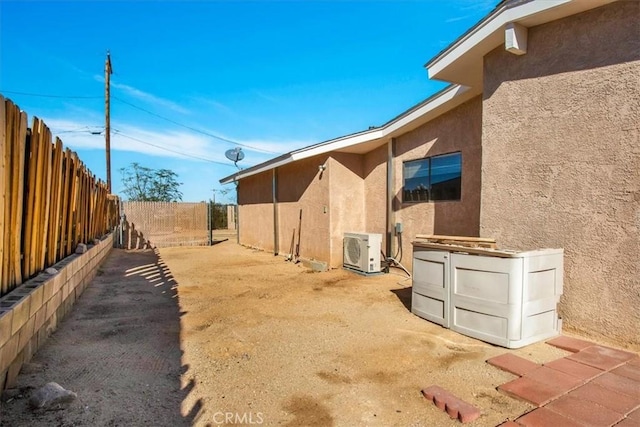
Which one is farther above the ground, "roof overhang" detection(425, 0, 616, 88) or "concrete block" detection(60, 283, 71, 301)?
"roof overhang" detection(425, 0, 616, 88)

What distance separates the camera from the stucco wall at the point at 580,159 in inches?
140

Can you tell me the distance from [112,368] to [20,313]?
0.90m

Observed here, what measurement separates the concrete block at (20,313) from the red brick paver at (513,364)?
4.01 metres

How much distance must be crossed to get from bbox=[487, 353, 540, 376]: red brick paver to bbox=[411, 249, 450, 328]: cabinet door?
911 mm

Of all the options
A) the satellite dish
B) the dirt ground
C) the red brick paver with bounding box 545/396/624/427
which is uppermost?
the satellite dish

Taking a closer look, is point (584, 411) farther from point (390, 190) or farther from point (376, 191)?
point (376, 191)

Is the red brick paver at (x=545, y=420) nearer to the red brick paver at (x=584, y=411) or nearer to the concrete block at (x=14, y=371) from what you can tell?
the red brick paver at (x=584, y=411)

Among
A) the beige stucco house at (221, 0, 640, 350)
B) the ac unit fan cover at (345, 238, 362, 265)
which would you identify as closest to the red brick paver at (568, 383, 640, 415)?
the beige stucco house at (221, 0, 640, 350)

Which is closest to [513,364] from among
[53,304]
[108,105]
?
[53,304]

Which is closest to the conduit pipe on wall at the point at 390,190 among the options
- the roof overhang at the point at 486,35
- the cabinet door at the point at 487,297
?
the roof overhang at the point at 486,35

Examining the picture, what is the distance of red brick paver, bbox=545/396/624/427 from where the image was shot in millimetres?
2377

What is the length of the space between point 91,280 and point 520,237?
25.1 ft

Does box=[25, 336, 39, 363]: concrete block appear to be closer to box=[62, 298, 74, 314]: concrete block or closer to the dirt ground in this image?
the dirt ground

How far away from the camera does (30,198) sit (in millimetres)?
3391
